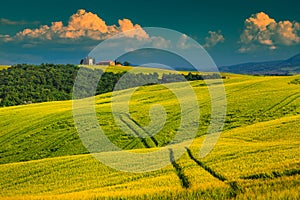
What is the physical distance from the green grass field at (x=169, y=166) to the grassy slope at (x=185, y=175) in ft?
0.13

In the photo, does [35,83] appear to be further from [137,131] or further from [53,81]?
[137,131]

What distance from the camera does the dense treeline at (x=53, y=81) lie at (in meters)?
111

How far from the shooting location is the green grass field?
13313mm

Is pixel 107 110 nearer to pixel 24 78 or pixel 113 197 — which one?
pixel 113 197

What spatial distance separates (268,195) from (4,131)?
1560 inches

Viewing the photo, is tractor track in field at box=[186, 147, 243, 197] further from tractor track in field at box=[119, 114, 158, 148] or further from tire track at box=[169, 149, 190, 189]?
tractor track in field at box=[119, 114, 158, 148]

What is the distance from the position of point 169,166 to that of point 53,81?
130 m

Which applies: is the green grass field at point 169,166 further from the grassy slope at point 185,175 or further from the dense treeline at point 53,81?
the dense treeline at point 53,81

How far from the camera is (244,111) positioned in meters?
40.0

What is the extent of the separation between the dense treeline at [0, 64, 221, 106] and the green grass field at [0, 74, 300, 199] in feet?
175

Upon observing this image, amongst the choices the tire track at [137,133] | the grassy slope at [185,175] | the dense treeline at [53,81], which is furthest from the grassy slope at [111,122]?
the dense treeline at [53,81]

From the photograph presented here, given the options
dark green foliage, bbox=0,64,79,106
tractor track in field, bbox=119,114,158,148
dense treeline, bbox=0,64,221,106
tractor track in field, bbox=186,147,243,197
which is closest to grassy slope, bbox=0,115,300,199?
tractor track in field, bbox=186,147,243,197

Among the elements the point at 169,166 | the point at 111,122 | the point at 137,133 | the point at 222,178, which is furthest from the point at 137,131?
the point at 222,178

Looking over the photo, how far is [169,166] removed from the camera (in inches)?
736
